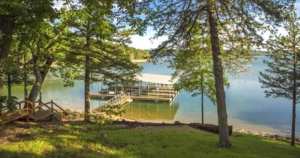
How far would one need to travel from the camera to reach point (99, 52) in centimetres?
2319

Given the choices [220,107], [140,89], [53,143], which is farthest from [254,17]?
[140,89]

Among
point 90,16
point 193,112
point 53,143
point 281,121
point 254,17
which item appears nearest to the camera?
point 53,143

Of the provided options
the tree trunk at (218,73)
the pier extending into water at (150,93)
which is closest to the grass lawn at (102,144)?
the tree trunk at (218,73)

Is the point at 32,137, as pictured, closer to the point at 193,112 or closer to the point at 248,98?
the point at 193,112

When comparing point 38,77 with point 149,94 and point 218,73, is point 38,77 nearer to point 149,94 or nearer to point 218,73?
point 218,73

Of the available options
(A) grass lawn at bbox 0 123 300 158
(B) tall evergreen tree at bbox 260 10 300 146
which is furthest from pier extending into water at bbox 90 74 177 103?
(A) grass lawn at bbox 0 123 300 158

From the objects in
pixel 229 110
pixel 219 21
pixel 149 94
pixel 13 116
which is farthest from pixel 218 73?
pixel 149 94

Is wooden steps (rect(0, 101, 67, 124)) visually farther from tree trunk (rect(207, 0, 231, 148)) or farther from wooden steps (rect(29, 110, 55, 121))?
tree trunk (rect(207, 0, 231, 148))

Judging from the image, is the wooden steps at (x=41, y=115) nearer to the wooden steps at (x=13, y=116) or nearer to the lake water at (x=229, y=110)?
the wooden steps at (x=13, y=116)

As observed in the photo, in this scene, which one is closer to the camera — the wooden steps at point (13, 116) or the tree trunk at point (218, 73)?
the tree trunk at point (218, 73)

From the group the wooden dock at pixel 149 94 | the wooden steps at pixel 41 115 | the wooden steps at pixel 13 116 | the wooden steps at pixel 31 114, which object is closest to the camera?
the wooden steps at pixel 13 116

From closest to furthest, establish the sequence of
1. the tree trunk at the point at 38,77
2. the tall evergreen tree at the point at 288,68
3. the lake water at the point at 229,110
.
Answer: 1. the tree trunk at the point at 38,77
2. the tall evergreen tree at the point at 288,68
3. the lake water at the point at 229,110

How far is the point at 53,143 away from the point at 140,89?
49081 mm

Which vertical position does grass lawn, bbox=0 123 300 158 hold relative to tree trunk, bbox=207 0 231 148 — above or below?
below
